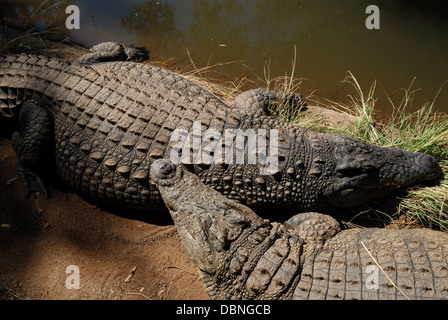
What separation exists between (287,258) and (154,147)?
61.8 inches

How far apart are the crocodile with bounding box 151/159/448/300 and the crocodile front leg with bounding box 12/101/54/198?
135 cm

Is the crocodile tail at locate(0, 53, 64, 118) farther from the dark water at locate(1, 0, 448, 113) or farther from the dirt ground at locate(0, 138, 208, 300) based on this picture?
the dark water at locate(1, 0, 448, 113)

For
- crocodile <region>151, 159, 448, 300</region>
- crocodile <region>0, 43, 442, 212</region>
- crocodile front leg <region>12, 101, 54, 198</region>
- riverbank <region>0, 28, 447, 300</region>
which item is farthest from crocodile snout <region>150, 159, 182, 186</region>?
crocodile front leg <region>12, 101, 54, 198</region>

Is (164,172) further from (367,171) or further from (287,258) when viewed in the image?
(367,171)

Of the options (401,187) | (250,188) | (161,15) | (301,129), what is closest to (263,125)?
(301,129)

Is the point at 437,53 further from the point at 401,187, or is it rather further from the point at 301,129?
the point at 301,129

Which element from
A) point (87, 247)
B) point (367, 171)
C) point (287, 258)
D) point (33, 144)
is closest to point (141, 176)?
point (87, 247)

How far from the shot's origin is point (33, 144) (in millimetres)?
3658

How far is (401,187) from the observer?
12.8 ft

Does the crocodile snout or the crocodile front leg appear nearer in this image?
the crocodile snout

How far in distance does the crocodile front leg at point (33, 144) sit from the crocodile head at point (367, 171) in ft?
9.24

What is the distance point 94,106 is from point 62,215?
3.82ft

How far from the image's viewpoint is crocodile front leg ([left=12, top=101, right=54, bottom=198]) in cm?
363

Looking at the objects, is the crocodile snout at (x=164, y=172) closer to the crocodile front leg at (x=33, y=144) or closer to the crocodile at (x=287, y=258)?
the crocodile at (x=287, y=258)
